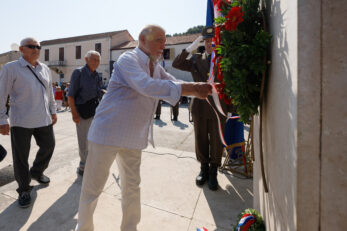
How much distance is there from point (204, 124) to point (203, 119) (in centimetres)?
7

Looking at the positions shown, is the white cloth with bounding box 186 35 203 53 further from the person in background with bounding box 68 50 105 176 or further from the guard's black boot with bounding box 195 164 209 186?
the guard's black boot with bounding box 195 164 209 186

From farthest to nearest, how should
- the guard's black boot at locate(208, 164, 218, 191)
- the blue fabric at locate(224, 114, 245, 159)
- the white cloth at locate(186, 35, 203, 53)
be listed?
the blue fabric at locate(224, 114, 245, 159)
the guard's black boot at locate(208, 164, 218, 191)
the white cloth at locate(186, 35, 203, 53)

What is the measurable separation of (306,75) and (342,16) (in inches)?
8.3

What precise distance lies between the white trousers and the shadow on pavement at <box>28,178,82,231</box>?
40cm

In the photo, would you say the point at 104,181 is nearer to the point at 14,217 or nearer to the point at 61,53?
the point at 14,217

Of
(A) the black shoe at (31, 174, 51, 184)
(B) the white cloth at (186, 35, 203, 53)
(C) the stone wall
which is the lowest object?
(A) the black shoe at (31, 174, 51, 184)

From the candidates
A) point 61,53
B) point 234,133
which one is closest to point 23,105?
point 234,133

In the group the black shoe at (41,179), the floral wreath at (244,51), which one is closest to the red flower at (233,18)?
the floral wreath at (244,51)

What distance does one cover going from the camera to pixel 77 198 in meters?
2.49

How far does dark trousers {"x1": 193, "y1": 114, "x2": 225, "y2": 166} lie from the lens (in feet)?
9.36

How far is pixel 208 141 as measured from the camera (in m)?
2.98

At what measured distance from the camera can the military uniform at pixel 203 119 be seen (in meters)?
2.81

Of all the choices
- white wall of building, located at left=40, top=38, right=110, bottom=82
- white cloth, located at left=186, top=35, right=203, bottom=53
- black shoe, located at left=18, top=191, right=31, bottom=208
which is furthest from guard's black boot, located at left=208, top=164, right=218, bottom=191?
white wall of building, located at left=40, top=38, right=110, bottom=82

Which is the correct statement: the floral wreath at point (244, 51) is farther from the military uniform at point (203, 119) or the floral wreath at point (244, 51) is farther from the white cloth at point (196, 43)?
the military uniform at point (203, 119)
